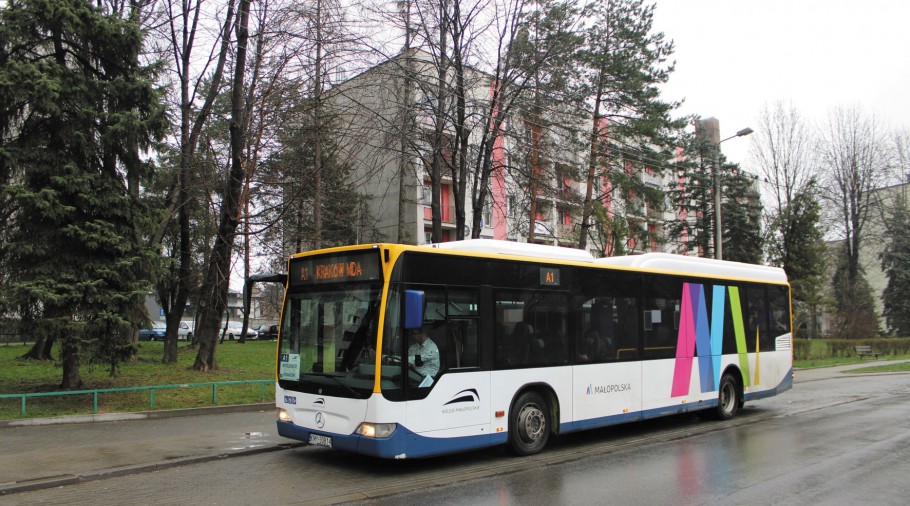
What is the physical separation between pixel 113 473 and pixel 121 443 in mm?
2081

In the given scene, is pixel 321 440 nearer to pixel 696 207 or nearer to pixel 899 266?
pixel 696 207

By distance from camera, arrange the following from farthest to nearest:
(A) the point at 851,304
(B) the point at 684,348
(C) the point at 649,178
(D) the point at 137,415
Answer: (C) the point at 649,178 < (A) the point at 851,304 < (D) the point at 137,415 < (B) the point at 684,348

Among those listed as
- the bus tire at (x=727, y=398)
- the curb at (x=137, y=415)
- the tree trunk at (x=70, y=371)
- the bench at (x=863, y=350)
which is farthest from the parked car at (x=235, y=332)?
the bus tire at (x=727, y=398)

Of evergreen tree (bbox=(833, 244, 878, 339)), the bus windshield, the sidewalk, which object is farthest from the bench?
the bus windshield

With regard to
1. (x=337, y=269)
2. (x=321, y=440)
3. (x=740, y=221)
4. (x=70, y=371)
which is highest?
(x=740, y=221)

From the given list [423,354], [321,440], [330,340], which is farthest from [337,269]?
[321,440]

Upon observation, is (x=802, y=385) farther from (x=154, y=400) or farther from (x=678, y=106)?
(x=154, y=400)

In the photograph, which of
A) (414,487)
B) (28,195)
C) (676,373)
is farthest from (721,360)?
(28,195)

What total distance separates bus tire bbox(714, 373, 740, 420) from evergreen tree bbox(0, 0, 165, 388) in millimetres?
12182

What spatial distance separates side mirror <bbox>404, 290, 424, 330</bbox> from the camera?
7.74 m

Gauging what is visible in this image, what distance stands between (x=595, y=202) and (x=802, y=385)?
412 inches

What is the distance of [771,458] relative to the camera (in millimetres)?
9297

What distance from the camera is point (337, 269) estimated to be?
28.7ft

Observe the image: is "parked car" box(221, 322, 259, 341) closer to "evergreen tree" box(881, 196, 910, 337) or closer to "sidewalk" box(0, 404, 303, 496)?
"sidewalk" box(0, 404, 303, 496)
